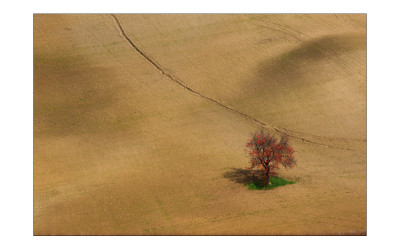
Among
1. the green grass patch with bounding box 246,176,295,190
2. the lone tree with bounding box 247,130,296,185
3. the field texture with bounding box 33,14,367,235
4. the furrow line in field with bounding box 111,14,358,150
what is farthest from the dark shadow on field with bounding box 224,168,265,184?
the furrow line in field with bounding box 111,14,358,150

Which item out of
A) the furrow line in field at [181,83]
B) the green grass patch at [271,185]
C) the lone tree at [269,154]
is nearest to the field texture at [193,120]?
the furrow line in field at [181,83]

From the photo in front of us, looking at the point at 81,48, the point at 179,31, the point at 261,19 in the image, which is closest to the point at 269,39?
the point at 261,19

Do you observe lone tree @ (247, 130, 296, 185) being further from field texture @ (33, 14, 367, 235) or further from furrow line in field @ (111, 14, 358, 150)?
furrow line in field @ (111, 14, 358, 150)

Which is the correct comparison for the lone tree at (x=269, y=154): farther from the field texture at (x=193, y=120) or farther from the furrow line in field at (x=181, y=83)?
the furrow line in field at (x=181, y=83)

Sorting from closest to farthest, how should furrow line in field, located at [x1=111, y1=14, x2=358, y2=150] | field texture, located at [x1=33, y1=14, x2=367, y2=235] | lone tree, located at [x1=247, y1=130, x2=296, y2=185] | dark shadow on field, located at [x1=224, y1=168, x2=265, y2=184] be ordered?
field texture, located at [x1=33, y1=14, x2=367, y2=235] → lone tree, located at [x1=247, y1=130, x2=296, y2=185] → dark shadow on field, located at [x1=224, y1=168, x2=265, y2=184] → furrow line in field, located at [x1=111, y1=14, x2=358, y2=150]

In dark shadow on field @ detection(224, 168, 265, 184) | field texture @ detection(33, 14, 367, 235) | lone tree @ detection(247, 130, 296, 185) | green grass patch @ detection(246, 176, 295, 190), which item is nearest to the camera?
field texture @ detection(33, 14, 367, 235)

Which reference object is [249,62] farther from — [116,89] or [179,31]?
[116,89]

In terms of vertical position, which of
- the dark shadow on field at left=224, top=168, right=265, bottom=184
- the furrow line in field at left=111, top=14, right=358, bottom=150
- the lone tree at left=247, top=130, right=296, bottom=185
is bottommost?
the dark shadow on field at left=224, top=168, right=265, bottom=184
